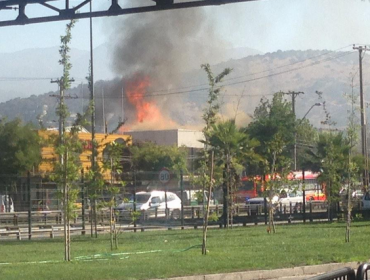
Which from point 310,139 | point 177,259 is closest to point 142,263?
point 177,259

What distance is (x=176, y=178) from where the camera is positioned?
1532 inches

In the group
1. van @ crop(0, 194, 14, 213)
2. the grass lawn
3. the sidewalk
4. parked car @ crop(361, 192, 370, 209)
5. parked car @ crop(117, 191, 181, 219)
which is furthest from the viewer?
parked car @ crop(361, 192, 370, 209)

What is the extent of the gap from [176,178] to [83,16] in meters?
20.3

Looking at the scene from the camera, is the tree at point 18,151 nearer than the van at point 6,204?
No

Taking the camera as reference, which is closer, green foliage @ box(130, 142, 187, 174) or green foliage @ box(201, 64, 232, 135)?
green foliage @ box(201, 64, 232, 135)

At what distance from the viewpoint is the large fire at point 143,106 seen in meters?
80.8

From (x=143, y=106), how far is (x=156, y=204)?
46332 mm

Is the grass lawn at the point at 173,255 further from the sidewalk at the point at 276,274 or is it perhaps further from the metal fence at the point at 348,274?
the metal fence at the point at 348,274

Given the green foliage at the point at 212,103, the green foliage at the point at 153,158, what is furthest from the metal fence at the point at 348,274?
the green foliage at the point at 153,158

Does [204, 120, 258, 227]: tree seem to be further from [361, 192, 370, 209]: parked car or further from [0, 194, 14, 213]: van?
[0, 194, 14, 213]: van

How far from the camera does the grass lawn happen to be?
16453mm

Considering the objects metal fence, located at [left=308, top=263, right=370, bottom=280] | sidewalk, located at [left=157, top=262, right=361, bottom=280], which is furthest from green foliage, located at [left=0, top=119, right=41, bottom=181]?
metal fence, located at [left=308, top=263, right=370, bottom=280]

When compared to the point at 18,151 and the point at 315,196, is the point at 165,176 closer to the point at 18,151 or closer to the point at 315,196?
the point at 315,196

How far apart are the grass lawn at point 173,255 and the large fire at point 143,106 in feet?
174
